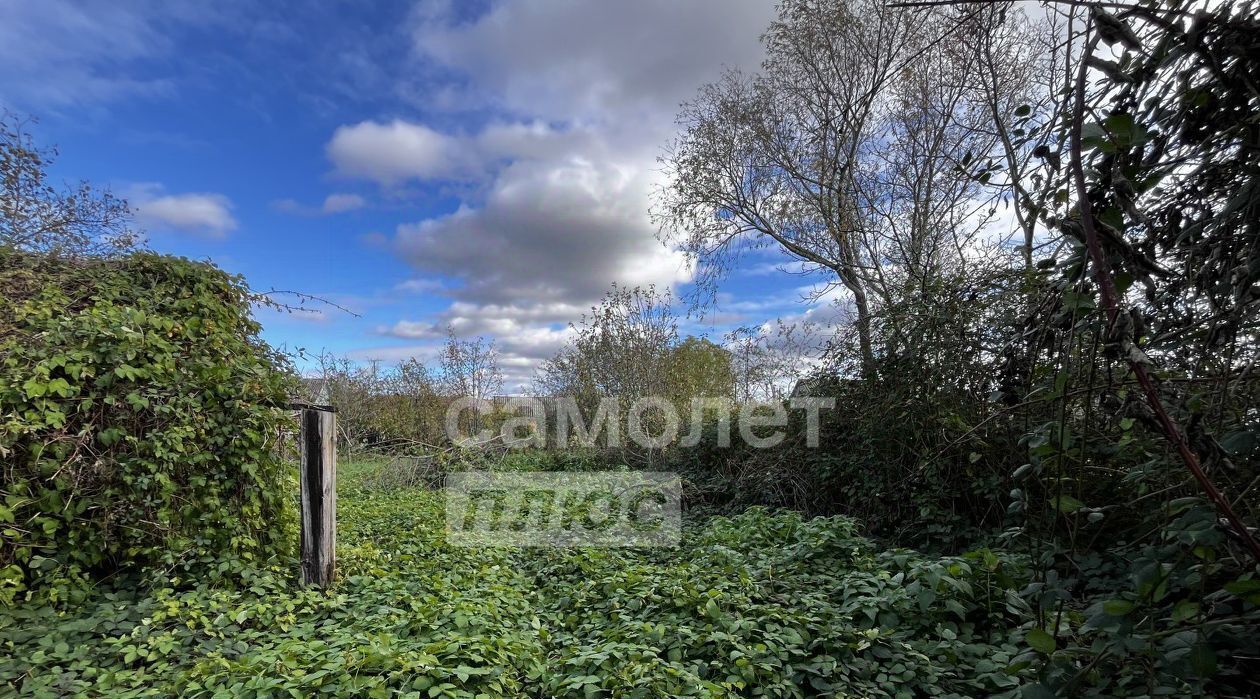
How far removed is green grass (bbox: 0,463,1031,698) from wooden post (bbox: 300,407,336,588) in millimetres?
169

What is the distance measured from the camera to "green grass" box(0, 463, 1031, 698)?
213 centimetres

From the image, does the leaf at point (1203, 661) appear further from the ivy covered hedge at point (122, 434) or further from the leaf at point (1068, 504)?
the ivy covered hedge at point (122, 434)

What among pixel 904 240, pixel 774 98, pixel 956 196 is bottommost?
pixel 904 240

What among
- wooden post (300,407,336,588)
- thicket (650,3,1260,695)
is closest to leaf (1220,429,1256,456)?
thicket (650,3,1260,695)

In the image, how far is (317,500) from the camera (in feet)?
11.4

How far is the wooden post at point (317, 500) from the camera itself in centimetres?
340

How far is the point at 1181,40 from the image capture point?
39.7 inches

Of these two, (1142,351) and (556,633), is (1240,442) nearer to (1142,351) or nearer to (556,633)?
(1142,351)

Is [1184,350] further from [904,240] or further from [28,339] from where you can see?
[904,240]

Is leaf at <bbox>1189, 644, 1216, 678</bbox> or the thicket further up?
the thicket

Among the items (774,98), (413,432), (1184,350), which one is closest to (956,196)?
(774,98)

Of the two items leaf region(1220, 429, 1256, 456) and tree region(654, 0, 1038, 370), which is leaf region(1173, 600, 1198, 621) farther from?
tree region(654, 0, 1038, 370)

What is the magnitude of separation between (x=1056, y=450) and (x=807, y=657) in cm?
174

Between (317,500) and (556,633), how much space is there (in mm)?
1775
